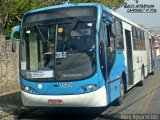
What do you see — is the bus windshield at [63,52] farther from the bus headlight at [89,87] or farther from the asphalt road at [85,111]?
the asphalt road at [85,111]

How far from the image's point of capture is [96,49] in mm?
9711

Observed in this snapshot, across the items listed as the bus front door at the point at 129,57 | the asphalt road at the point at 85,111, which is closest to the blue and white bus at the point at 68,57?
the asphalt road at the point at 85,111

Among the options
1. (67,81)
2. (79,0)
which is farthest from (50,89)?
(79,0)

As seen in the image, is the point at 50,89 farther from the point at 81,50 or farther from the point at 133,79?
the point at 133,79

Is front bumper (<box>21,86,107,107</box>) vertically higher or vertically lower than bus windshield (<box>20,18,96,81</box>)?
lower

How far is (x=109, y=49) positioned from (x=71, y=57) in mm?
1303

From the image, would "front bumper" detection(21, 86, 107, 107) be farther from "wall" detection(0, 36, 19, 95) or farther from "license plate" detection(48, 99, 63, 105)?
"wall" detection(0, 36, 19, 95)

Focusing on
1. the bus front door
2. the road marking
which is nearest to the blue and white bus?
the road marking

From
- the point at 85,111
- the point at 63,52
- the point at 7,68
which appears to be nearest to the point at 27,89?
the point at 63,52

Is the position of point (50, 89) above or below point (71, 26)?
below

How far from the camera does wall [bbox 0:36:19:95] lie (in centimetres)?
1819

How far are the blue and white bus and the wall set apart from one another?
771 centimetres

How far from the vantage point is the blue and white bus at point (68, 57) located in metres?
9.63

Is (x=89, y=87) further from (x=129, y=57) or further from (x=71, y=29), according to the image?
(x=129, y=57)
